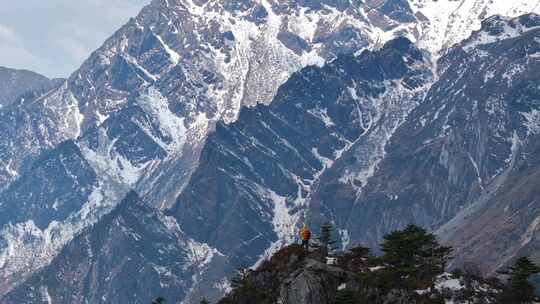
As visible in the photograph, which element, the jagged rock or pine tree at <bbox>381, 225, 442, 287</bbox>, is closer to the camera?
the jagged rock

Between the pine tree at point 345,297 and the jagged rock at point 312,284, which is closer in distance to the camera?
the pine tree at point 345,297

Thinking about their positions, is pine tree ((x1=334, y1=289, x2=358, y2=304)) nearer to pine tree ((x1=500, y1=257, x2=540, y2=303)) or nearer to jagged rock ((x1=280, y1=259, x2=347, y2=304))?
jagged rock ((x1=280, y1=259, x2=347, y2=304))

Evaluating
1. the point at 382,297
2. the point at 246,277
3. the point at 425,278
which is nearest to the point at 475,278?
the point at 425,278

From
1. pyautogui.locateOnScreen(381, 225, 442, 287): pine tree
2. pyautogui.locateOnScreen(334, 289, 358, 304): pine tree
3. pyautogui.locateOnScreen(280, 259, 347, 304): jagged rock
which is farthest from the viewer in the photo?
pyautogui.locateOnScreen(381, 225, 442, 287): pine tree

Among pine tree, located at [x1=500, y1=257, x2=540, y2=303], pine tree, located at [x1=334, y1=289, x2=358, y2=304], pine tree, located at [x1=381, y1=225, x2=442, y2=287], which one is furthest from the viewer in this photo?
pine tree, located at [x1=381, y1=225, x2=442, y2=287]

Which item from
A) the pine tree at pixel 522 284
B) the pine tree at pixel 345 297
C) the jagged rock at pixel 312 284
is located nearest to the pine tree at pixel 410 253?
the jagged rock at pixel 312 284

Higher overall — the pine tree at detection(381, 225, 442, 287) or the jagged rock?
the pine tree at detection(381, 225, 442, 287)

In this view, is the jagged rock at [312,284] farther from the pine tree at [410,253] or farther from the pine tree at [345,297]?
the pine tree at [410,253]

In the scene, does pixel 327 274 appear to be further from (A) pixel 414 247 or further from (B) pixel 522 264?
(B) pixel 522 264

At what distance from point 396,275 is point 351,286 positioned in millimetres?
7802

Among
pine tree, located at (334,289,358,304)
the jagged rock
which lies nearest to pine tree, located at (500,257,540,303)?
pine tree, located at (334,289,358,304)

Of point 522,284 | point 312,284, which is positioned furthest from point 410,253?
point 312,284

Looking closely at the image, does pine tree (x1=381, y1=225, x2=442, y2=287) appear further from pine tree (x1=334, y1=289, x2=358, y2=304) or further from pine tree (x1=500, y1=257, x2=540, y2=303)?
pine tree (x1=334, y1=289, x2=358, y2=304)

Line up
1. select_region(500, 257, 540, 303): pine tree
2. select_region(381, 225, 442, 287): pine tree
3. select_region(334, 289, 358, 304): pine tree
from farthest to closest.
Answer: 1. select_region(381, 225, 442, 287): pine tree
2. select_region(500, 257, 540, 303): pine tree
3. select_region(334, 289, 358, 304): pine tree
